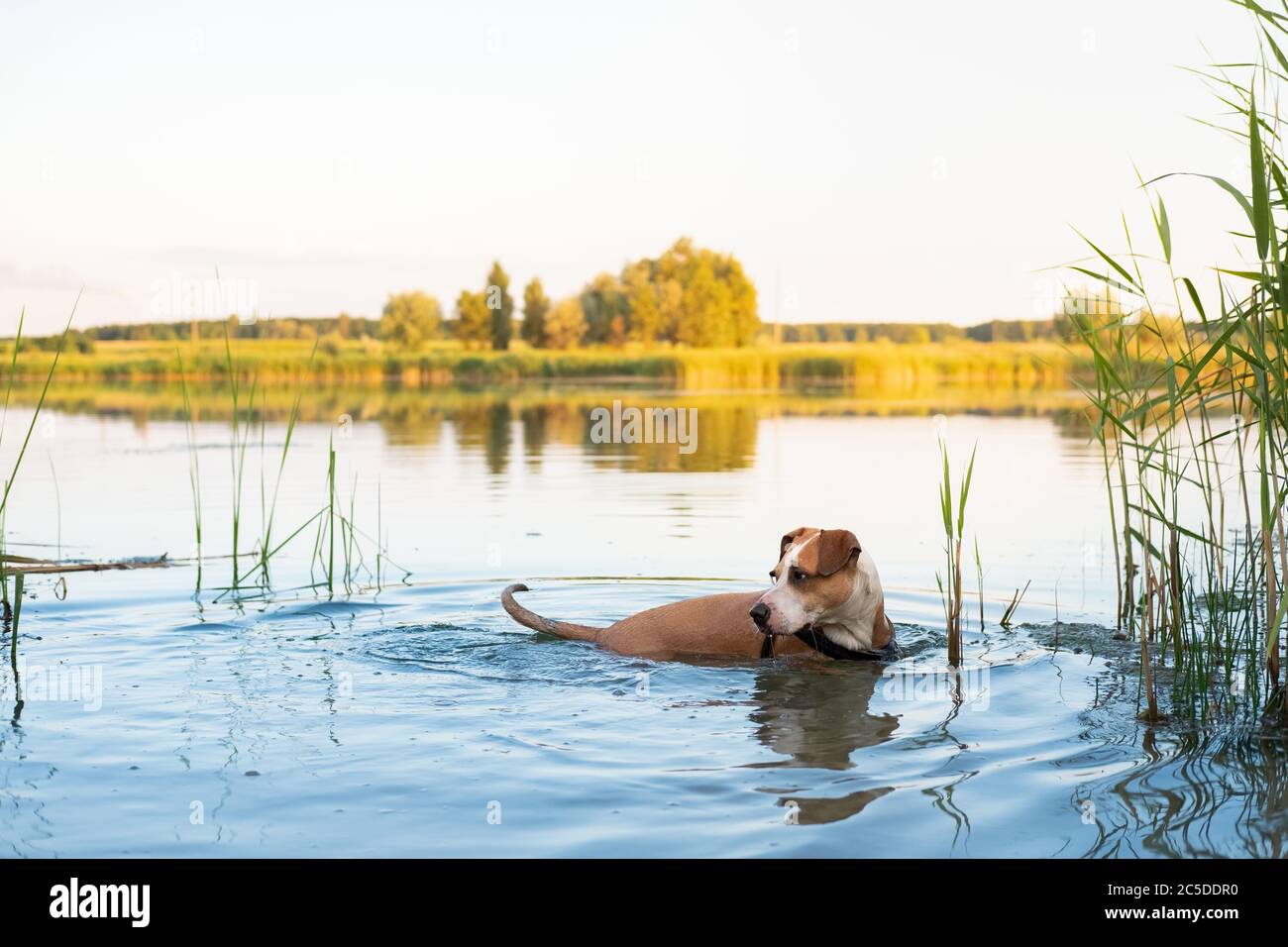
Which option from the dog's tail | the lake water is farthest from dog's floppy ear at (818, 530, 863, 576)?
the dog's tail

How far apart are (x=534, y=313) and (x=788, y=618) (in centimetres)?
8996

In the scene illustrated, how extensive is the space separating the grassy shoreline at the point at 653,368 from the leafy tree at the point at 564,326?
3066 cm

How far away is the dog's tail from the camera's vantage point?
8016 mm

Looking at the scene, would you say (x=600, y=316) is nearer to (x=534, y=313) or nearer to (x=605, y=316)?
(x=605, y=316)

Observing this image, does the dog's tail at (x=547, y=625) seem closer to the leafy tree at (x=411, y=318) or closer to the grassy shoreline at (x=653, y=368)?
the grassy shoreline at (x=653, y=368)

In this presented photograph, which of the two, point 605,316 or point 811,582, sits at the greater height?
point 605,316

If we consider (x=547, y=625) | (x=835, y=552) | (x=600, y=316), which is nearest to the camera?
(x=835, y=552)

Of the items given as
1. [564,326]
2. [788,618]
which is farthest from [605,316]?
[788,618]

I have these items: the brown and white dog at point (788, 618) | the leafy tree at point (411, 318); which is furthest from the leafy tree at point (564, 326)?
the brown and white dog at point (788, 618)

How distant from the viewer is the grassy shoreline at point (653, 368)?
2160 inches

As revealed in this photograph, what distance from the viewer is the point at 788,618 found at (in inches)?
276

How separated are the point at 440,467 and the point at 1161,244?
583 inches

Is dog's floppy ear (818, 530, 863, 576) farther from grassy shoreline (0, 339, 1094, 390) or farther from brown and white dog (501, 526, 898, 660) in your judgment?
grassy shoreline (0, 339, 1094, 390)

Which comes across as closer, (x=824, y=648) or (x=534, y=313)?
(x=824, y=648)
